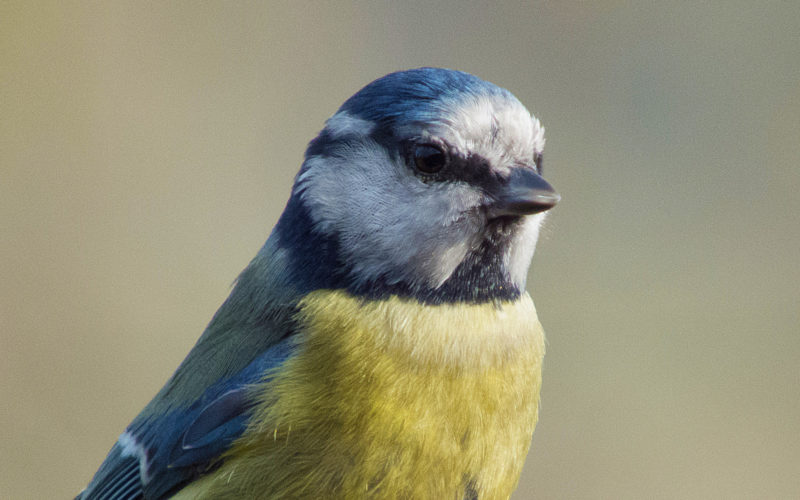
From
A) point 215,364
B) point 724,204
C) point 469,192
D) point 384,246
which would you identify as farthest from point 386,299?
point 724,204

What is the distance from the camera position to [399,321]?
1.50 metres

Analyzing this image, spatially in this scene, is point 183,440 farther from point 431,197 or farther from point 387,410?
point 431,197

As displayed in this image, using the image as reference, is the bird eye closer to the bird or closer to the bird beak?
the bird

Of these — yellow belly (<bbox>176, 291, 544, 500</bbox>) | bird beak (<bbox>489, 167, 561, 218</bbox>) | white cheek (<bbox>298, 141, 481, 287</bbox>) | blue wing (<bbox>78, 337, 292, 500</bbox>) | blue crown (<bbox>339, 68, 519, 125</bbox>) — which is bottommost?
blue wing (<bbox>78, 337, 292, 500</bbox>)

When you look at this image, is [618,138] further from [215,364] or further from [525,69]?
[215,364]

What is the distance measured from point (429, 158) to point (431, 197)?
2.8 inches

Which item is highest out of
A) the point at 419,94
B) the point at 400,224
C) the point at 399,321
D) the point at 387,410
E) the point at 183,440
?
the point at 419,94

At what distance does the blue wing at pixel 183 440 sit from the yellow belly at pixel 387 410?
4cm

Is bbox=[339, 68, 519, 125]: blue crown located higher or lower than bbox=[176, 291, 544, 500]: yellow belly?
higher

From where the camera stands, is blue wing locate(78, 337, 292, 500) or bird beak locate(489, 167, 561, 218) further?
blue wing locate(78, 337, 292, 500)

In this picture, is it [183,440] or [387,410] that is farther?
[183,440]

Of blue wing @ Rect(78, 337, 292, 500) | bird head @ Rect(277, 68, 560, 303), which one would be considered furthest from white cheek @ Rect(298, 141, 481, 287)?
blue wing @ Rect(78, 337, 292, 500)

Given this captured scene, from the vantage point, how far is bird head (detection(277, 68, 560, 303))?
1.47m

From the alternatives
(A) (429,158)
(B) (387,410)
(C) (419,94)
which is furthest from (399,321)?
(C) (419,94)
